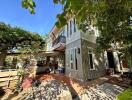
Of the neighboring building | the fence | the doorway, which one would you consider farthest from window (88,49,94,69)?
the fence

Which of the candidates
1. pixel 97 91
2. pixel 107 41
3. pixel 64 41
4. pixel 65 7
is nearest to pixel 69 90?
pixel 97 91

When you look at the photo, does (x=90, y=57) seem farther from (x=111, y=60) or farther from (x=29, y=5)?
(x=29, y=5)

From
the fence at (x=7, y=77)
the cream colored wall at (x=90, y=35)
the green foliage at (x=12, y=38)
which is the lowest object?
the fence at (x=7, y=77)

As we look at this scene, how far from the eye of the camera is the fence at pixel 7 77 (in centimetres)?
1293

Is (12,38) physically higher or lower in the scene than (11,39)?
higher

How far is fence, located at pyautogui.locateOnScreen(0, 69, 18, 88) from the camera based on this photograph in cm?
1293

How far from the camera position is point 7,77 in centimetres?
1346

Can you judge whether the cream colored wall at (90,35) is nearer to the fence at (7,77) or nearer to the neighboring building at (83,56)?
the neighboring building at (83,56)

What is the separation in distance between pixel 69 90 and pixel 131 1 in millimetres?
9766

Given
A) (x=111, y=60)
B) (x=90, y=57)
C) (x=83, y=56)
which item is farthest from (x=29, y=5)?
(x=111, y=60)

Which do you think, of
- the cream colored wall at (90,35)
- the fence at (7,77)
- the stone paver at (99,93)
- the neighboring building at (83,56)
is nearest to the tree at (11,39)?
the neighboring building at (83,56)

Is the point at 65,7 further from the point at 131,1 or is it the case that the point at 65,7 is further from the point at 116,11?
the point at 116,11

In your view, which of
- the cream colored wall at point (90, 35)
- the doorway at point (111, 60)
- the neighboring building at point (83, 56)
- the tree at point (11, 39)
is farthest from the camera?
the tree at point (11, 39)

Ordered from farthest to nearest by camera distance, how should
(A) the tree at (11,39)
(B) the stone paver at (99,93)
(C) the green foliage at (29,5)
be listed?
1. (A) the tree at (11,39)
2. (B) the stone paver at (99,93)
3. (C) the green foliage at (29,5)
